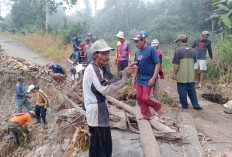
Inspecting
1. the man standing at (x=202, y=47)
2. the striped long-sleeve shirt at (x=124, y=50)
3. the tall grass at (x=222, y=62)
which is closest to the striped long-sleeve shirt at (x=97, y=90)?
the striped long-sleeve shirt at (x=124, y=50)

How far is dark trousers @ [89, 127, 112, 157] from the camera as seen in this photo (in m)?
2.31

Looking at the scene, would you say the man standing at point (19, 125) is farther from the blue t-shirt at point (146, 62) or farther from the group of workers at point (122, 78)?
the blue t-shirt at point (146, 62)

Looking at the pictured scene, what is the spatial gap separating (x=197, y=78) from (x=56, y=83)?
551cm

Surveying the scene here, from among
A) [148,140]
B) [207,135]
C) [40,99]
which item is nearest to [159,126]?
[148,140]

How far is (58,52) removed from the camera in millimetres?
12281

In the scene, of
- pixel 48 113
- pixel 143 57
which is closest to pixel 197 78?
pixel 143 57

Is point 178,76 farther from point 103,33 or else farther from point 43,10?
point 103,33

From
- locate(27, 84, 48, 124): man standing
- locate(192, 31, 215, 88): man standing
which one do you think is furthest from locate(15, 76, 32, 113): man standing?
locate(192, 31, 215, 88): man standing

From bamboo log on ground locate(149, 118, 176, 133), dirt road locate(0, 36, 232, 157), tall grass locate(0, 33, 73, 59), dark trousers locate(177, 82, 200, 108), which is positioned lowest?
→ dirt road locate(0, 36, 232, 157)

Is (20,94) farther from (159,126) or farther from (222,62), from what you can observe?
(222,62)

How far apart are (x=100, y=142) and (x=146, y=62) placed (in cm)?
175

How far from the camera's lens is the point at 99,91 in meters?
2.08

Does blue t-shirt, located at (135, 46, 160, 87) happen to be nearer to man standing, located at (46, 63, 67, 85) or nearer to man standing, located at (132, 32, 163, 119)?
man standing, located at (132, 32, 163, 119)

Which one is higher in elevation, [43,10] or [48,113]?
[43,10]
